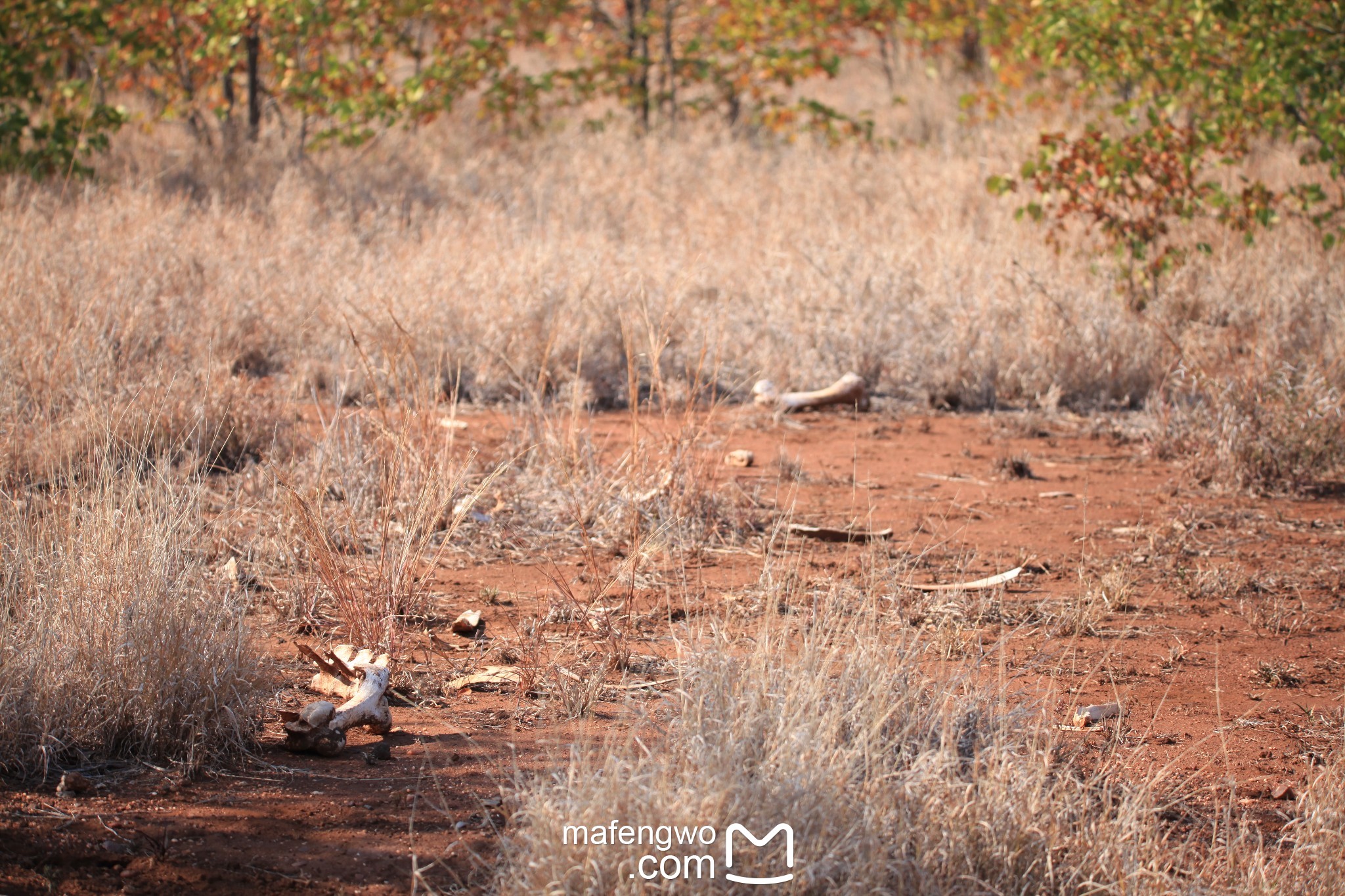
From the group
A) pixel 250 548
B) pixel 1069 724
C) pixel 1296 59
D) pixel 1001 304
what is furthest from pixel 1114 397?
pixel 250 548

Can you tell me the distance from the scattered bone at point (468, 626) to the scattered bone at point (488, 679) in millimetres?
323

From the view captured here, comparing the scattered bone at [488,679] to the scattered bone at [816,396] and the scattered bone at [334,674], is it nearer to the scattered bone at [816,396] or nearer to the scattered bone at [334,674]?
the scattered bone at [334,674]

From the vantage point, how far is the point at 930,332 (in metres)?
6.54

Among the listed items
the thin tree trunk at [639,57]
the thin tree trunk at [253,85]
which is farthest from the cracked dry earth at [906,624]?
the thin tree trunk at [639,57]

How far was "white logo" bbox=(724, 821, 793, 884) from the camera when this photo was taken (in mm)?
1892

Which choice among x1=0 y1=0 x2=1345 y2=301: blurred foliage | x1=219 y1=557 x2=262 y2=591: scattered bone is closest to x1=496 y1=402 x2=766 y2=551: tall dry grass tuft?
x1=219 y1=557 x2=262 y2=591: scattered bone

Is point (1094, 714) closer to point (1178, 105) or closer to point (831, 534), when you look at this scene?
point (831, 534)

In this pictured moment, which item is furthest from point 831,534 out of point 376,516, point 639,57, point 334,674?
point 639,57

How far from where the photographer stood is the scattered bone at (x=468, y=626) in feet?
10.8

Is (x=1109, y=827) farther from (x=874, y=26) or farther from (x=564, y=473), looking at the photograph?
(x=874, y=26)

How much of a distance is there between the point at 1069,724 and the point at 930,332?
4012 mm

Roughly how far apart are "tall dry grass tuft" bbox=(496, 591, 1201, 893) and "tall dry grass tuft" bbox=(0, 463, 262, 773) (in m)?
0.74

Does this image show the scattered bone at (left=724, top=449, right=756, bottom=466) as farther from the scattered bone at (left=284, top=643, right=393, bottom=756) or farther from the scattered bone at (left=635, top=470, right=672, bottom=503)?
the scattered bone at (left=284, top=643, right=393, bottom=756)

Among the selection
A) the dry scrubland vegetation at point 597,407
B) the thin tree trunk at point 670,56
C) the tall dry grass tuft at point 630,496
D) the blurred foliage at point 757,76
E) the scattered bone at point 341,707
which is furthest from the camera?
the thin tree trunk at point 670,56
